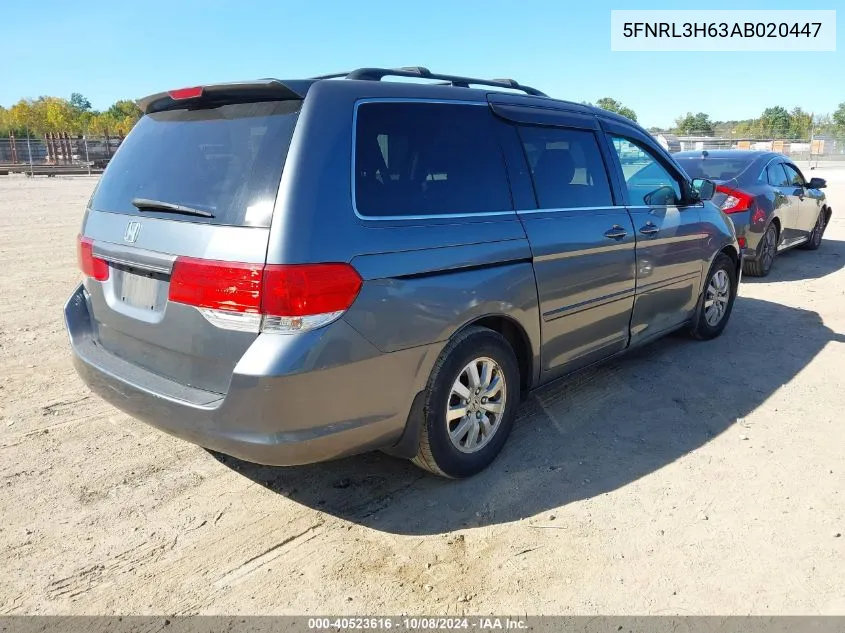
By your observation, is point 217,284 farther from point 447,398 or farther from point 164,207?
point 447,398

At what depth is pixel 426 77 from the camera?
3.42 meters

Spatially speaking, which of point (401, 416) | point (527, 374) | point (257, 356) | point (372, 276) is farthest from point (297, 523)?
point (527, 374)

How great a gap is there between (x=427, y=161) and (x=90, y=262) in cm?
180

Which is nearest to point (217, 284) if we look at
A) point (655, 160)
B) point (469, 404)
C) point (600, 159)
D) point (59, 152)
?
point (469, 404)

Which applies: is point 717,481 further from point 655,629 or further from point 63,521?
point 63,521

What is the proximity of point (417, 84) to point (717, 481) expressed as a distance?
8.62ft

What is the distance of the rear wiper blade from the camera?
105 inches

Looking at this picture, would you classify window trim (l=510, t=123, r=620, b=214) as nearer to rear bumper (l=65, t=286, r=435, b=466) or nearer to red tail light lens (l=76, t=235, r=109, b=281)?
rear bumper (l=65, t=286, r=435, b=466)

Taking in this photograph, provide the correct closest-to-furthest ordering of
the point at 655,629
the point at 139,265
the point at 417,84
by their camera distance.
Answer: the point at 655,629
the point at 139,265
the point at 417,84

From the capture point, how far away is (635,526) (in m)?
2.98

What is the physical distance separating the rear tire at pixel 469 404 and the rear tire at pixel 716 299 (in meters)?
2.79

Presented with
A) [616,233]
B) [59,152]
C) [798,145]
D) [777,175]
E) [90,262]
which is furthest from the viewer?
[59,152]

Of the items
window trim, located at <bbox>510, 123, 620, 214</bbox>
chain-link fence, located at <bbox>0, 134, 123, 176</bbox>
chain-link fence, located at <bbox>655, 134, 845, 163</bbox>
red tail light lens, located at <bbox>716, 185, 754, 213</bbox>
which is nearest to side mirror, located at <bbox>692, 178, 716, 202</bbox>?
window trim, located at <bbox>510, 123, 620, 214</bbox>

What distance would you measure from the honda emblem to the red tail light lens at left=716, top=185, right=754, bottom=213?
7.49m
